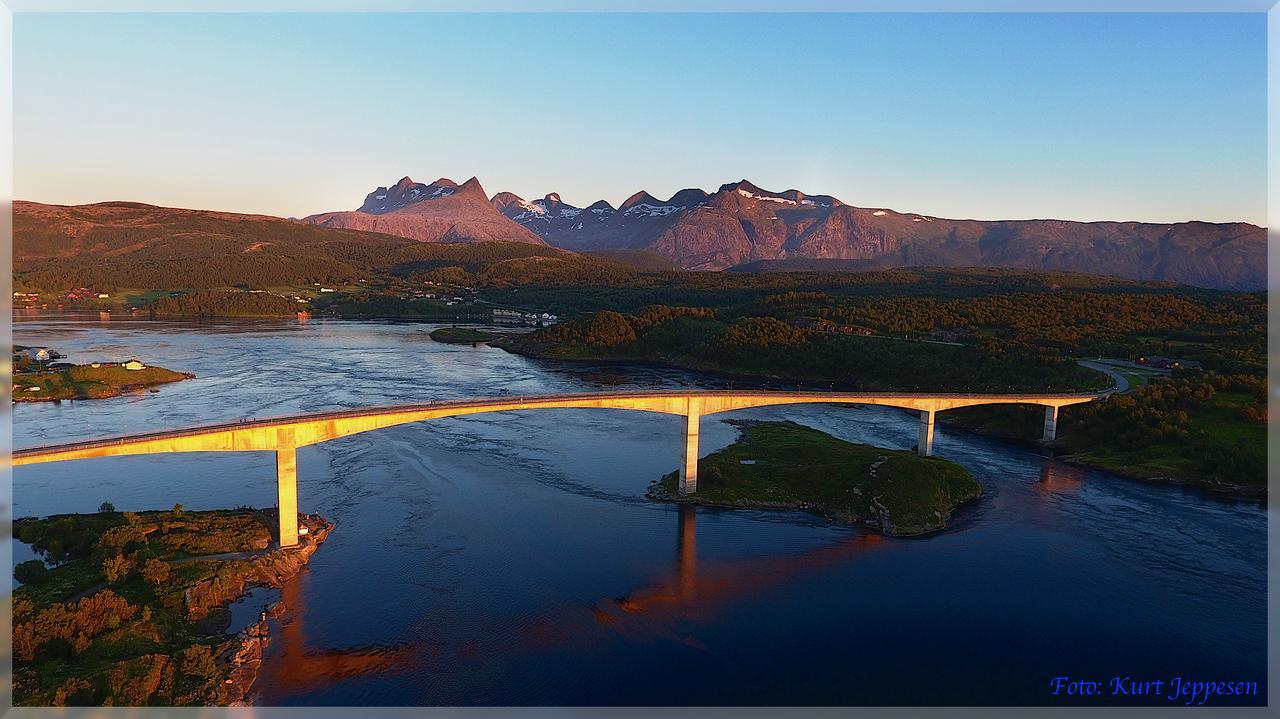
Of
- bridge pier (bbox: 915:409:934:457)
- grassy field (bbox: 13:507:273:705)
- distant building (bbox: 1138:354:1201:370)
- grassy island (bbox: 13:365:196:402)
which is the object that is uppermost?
distant building (bbox: 1138:354:1201:370)

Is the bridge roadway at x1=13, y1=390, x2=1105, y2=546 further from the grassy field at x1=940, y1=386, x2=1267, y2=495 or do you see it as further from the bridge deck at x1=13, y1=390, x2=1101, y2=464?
the grassy field at x1=940, y1=386, x2=1267, y2=495

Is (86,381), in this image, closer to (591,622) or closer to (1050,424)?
(591,622)

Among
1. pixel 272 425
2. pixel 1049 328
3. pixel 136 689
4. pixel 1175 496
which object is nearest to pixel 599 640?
pixel 136 689

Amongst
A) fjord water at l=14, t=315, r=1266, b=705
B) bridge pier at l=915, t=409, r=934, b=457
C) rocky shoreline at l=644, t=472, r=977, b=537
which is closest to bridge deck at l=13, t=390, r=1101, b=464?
bridge pier at l=915, t=409, r=934, b=457

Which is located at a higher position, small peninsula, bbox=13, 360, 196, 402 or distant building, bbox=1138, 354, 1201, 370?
distant building, bbox=1138, 354, 1201, 370

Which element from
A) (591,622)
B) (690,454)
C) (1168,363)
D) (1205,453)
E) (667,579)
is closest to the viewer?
(591,622)

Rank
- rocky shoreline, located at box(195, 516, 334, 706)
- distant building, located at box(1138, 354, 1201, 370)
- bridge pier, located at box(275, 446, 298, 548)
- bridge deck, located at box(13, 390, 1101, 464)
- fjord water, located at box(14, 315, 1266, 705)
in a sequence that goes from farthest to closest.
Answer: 1. distant building, located at box(1138, 354, 1201, 370)
2. bridge pier, located at box(275, 446, 298, 548)
3. bridge deck, located at box(13, 390, 1101, 464)
4. fjord water, located at box(14, 315, 1266, 705)
5. rocky shoreline, located at box(195, 516, 334, 706)

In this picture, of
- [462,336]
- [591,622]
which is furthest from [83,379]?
[591,622]
